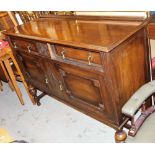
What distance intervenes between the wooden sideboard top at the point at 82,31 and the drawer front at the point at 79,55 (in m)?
0.08

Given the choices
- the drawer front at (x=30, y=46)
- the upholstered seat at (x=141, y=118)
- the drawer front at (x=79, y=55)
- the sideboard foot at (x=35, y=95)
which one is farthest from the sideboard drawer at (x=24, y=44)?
the upholstered seat at (x=141, y=118)

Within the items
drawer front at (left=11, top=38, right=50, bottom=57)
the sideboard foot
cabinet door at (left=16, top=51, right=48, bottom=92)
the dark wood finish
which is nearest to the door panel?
the dark wood finish

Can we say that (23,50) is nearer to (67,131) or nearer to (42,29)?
(42,29)

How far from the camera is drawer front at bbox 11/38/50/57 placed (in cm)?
196

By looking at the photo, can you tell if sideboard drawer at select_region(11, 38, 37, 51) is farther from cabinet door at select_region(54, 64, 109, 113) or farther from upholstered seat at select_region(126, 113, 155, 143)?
upholstered seat at select_region(126, 113, 155, 143)

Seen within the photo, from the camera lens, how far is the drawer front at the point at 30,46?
1.96 meters

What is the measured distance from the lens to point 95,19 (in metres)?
1.96

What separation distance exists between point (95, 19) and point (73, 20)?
0.83 feet

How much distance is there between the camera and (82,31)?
5.86ft

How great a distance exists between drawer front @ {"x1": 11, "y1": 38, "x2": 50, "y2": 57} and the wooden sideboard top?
3.2 inches

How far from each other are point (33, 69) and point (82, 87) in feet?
2.55

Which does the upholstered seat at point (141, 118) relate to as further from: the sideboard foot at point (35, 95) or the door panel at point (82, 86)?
the sideboard foot at point (35, 95)

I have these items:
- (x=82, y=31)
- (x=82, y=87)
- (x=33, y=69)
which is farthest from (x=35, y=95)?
(x=82, y=31)
